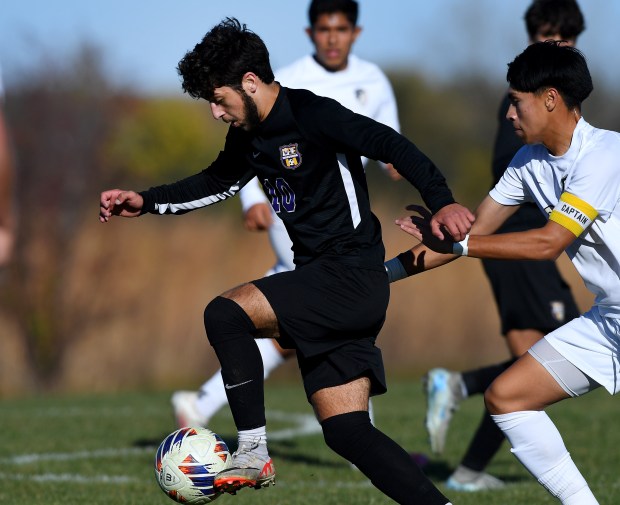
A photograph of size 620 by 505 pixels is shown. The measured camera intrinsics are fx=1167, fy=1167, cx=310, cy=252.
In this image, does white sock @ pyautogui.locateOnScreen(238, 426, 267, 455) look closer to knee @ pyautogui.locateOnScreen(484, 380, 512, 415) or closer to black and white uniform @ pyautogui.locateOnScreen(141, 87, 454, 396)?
black and white uniform @ pyautogui.locateOnScreen(141, 87, 454, 396)

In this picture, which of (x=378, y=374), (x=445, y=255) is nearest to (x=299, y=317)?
(x=378, y=374)

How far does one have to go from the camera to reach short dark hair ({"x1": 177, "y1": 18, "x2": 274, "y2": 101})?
464 centimetres

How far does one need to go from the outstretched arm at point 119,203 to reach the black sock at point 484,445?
249 centimetres

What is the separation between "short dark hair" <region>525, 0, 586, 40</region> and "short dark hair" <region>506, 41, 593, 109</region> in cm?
206

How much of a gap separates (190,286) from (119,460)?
6.71 metres

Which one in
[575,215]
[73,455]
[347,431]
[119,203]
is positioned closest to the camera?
[575,215]

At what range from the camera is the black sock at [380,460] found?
14.8 ft

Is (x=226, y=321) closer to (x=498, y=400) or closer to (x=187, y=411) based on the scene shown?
(x=498, y=400)

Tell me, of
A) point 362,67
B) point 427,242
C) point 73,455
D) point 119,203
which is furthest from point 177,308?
point 427,242

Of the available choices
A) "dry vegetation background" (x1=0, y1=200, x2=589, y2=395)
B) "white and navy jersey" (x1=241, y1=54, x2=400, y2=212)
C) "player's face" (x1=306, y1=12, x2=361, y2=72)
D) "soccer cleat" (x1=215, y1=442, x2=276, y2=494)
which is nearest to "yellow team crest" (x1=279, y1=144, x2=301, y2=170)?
"soccer cleat" (x1=215, y1=442, x2=276, y2=494)

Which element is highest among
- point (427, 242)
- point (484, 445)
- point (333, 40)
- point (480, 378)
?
point (333, 40)

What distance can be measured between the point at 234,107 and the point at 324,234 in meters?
0.63

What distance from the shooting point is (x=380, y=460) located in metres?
4.54

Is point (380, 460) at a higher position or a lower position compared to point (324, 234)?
lower
